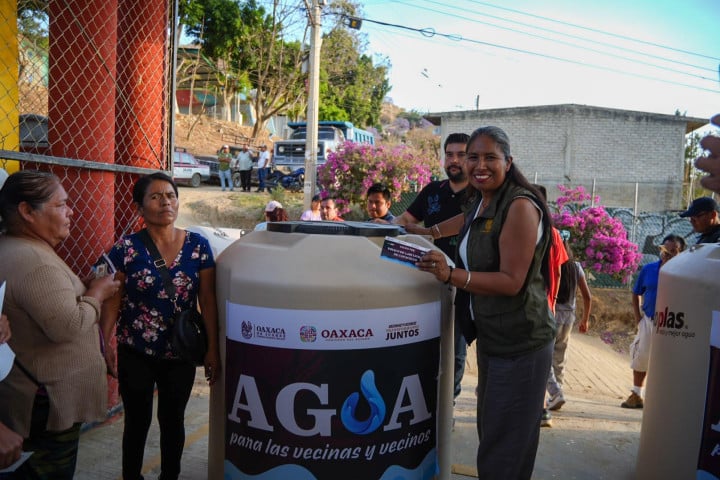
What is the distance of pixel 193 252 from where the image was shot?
2.71 m

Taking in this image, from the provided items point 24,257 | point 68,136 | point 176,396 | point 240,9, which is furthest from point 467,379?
point 240,9

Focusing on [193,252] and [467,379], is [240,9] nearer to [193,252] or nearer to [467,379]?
[467,379]

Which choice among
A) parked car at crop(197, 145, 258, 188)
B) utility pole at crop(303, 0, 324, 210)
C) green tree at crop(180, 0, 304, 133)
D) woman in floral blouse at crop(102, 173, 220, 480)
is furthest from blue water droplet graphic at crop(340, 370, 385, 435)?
green tree at crop(180, 0, 304, 133)

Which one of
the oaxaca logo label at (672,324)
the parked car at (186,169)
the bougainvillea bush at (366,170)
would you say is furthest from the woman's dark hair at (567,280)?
the parked car at (186,169)

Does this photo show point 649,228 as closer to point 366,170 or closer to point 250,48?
point 366,170

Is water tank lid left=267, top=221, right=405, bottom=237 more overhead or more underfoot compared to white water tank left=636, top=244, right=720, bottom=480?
more overhead

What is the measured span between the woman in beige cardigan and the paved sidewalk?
1.35m

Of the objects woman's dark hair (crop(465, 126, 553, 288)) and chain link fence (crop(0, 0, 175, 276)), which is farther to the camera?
chain link fence (crop(0, 0, 175, 276))

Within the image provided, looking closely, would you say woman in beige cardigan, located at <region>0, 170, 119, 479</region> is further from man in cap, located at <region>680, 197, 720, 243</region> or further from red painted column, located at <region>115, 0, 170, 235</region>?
man in cap, located at <region>680, 197, 720, 243</region>

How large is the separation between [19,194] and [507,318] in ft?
6.60

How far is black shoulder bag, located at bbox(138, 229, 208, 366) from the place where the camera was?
2.53 meters

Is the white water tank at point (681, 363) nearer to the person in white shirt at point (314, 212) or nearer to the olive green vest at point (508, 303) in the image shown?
the olive green vest at point (508, 303)

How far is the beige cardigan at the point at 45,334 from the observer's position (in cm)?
198

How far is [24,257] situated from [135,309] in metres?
0.76
